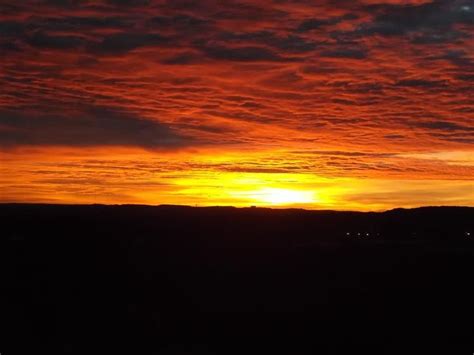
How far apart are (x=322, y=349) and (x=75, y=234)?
95.8 feet

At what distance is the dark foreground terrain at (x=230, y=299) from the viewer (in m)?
19.4

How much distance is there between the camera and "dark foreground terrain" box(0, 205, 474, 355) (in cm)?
1944

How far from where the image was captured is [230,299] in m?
24.7

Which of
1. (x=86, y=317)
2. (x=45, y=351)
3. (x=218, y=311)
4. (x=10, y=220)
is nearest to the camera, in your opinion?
(x=45, y=351)

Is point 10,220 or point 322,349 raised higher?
point 10,220

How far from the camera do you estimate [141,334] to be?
64.6 feet

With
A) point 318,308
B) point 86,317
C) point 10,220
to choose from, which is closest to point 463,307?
point 318,308

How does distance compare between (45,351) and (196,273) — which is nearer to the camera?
(45,351)

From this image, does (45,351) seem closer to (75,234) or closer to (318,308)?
(318,308)

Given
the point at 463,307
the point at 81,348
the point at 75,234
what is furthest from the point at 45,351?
the point at 75,234

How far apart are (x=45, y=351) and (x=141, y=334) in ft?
10.0

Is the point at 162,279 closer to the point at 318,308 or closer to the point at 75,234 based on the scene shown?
the point at 318,308

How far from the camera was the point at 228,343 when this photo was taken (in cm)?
1942

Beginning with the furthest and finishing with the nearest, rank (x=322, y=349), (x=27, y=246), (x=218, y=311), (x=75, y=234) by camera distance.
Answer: (x=75, y=234) < (x=27, y=246) < (x=218, y=311) < (x=322, y=349)
